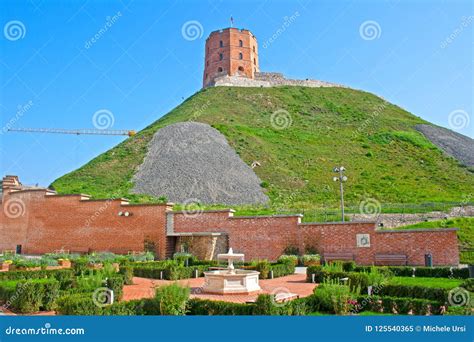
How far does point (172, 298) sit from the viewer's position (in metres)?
7.94

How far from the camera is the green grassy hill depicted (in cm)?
3591

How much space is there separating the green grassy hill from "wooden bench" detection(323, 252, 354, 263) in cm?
1083

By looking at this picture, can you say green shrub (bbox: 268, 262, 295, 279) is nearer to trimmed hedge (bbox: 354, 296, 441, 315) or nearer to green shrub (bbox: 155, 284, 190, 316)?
trimmed hedge (bbox: 354, 296, 441, 315)

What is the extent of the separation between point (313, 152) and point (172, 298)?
1584 inches

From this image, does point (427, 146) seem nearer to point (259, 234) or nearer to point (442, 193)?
point (442, 193)

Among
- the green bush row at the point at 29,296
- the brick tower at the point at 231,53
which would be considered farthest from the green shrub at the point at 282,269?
the brick tower at the point at 231,53

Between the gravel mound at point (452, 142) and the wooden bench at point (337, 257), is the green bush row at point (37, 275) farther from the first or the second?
the gravel mound at point (452, 142)

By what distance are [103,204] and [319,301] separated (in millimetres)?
17169

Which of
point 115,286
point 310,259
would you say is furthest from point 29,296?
point 310,259

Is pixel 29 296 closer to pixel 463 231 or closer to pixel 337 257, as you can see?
pixel 337 257

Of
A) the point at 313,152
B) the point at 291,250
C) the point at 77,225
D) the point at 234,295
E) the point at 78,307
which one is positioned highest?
the point at 313,152

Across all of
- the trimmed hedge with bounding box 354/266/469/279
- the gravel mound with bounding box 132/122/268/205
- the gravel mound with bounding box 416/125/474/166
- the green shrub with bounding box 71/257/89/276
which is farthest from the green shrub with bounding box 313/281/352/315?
the gravel mound with bounding box 416/125/474/166

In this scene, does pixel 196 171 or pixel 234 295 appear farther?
pixel 196 171

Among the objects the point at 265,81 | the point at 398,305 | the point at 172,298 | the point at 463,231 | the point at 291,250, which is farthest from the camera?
the point at 265,81
